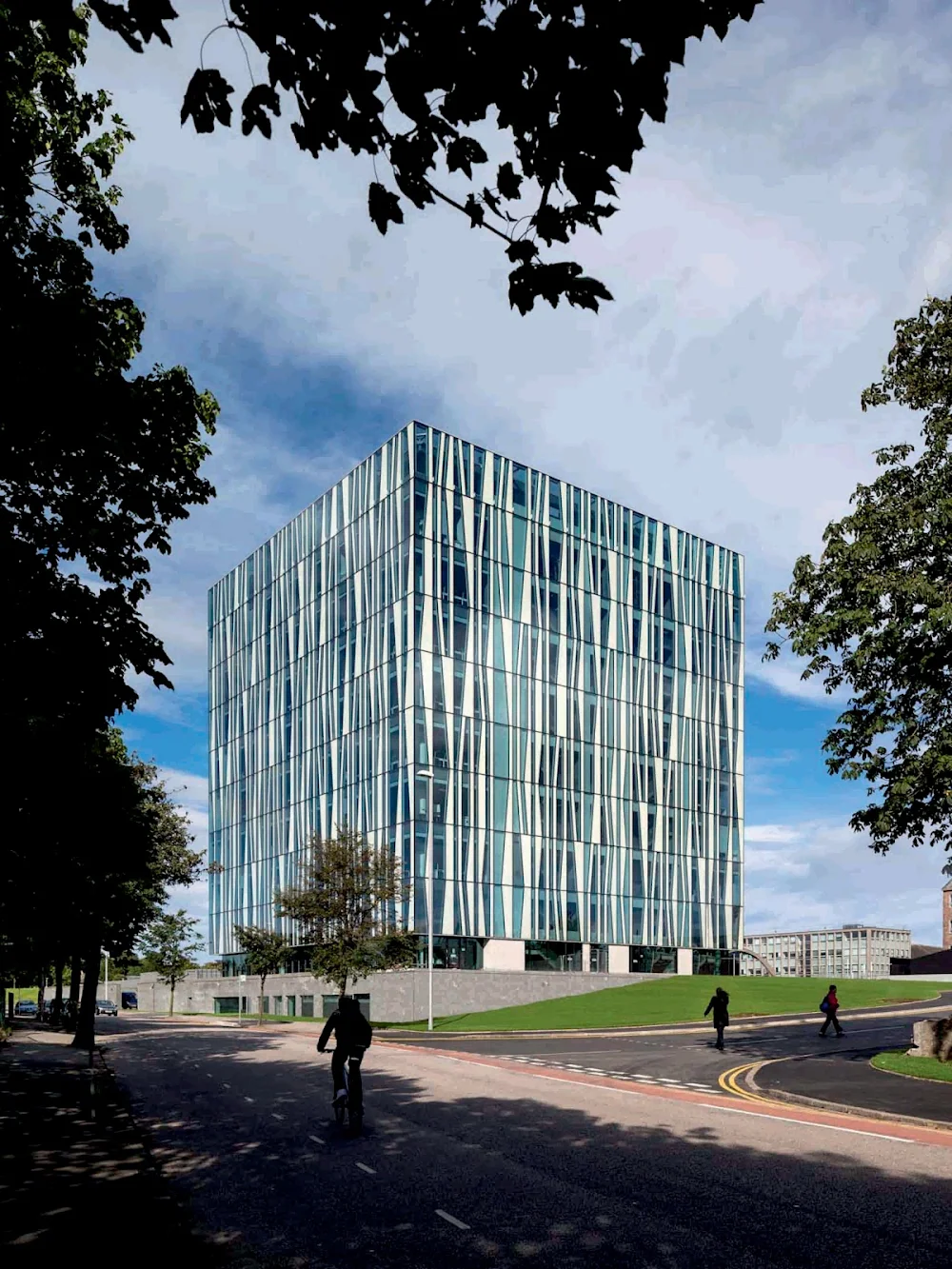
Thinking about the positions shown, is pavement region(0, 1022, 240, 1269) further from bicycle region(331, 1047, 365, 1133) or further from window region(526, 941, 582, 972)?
window region(526, 941, 582, 972)

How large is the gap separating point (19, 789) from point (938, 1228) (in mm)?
10982

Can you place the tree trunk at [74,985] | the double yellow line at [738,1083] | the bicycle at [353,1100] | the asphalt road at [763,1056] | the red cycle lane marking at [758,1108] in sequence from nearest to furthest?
the red cycle lane marking at [758,1108], the bicycle at [353,1100], the asphalt road at [763,1056], the double yellow line at [738,1083], the tree trunk at [74,985]

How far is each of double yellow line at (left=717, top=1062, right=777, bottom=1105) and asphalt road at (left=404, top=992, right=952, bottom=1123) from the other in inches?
8.0

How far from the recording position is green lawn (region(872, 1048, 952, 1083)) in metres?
22.7

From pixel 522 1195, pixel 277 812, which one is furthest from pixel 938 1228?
pixel 277 812

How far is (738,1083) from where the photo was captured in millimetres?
23625

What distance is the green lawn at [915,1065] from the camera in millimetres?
22748

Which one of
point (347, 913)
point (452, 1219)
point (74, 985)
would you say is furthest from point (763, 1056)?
point (74, 985)

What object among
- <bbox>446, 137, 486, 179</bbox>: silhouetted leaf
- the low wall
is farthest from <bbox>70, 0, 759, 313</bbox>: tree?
the low wall

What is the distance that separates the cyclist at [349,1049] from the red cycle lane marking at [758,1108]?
6.10 meters

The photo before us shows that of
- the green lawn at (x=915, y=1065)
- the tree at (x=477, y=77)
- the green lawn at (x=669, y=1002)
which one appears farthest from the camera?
the green lawn at (x=669, y=1002)

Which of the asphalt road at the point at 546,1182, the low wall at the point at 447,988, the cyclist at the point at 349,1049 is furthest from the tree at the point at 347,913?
the cyclist at the point at 349,1049

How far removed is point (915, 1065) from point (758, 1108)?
699cm

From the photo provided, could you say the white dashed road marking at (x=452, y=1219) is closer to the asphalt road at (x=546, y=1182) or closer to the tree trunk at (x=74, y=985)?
the asphalt road at (x=546, y=1182)
